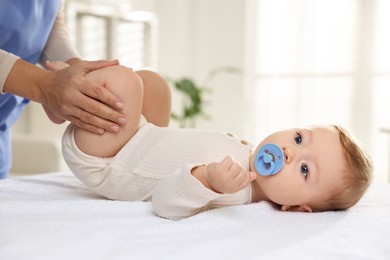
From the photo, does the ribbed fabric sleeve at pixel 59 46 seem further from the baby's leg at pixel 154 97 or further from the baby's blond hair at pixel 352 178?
the baby's blond hair at pixel 352 178

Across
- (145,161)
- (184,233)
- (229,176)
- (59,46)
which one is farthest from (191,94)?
(184,233)

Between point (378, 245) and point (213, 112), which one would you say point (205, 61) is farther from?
point (378, 245)

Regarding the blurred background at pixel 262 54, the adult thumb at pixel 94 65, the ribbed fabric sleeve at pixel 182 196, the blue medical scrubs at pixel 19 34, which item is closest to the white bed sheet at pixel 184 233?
the ribbed fabric sleeve at pixel 182 196

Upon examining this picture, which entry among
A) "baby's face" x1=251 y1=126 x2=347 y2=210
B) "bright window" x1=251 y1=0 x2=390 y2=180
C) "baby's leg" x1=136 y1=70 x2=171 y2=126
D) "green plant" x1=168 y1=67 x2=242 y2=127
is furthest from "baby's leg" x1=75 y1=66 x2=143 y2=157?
"bright window" x1=251 y1=0 x2=390 y2=180

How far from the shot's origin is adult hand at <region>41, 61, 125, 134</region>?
111 centimetres

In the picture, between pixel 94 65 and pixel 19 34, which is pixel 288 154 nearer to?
pixel 94 65

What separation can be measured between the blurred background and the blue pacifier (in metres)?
Answer: 2.51

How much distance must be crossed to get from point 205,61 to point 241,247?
4449 millimetres

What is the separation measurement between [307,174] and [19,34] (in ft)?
2.97

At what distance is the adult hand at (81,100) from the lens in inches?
43.7

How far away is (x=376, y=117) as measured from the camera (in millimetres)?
4234

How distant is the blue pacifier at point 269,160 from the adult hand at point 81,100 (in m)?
0.34

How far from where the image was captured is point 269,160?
118cm

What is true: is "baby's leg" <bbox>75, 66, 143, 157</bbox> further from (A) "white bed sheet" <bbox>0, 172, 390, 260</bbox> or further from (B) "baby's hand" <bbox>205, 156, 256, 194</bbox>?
(B) "baby's hand" <bbox>205, 156, 256, 194</bbox>
